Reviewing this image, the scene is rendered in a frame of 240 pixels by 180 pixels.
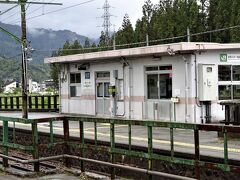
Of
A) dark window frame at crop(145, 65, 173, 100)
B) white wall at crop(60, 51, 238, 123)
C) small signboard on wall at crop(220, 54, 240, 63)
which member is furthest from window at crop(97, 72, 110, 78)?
small signboard on wall at crop(220, 54, 240, 63)

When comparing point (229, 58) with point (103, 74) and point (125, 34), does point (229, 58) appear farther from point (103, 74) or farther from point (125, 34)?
point (125, 34)

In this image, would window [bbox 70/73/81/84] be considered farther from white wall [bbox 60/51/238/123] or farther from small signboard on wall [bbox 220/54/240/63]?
small signboard on wall [bbox 220/54/240/63]

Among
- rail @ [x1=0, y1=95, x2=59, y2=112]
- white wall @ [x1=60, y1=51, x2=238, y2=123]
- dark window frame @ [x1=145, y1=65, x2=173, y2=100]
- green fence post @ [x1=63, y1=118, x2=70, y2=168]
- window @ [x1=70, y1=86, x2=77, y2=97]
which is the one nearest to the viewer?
green fence post @ [x1=63, y1=118, x2=70, y2=168]

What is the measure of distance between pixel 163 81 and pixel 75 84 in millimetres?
8093

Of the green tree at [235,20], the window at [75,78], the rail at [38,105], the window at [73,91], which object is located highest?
the green tree at [235,20]

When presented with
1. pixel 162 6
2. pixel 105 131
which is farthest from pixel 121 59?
pixel 162 6

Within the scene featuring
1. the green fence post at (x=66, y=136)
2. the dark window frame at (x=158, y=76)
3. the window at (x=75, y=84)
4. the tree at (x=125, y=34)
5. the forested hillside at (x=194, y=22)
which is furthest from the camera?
the tree at (x=125, y=34)

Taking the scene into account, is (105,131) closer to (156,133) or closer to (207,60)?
(156,133)

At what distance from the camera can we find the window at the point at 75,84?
27.6 meters

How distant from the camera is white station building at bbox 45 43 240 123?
1948 cm

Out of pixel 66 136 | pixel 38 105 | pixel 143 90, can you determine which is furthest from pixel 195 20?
pixel 66 136

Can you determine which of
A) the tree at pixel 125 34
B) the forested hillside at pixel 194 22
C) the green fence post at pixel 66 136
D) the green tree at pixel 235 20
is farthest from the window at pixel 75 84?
the tree at pixel 125 34

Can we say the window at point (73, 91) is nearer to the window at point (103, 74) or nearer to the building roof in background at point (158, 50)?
the building roof in background at point (158, 50)

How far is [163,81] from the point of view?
21250 mm
